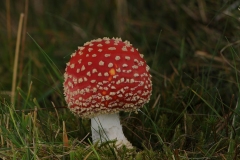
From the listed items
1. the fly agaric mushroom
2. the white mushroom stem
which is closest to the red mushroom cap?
the fly agaric mushroom

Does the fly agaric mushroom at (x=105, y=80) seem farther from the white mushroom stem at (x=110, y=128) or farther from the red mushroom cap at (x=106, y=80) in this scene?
the white mushroom stem at (x=110, y=128)

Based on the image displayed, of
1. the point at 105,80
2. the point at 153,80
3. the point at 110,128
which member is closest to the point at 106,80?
the point at 105,80

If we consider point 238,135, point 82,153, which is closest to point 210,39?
point 238,135

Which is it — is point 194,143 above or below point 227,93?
below

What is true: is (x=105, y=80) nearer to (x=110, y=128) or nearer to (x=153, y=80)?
(x=110, y=128)

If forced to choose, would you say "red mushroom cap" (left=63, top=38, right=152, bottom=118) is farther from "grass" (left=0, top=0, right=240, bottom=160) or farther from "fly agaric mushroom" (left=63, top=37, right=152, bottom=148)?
"grass" (left=0, top=0, right=240, bottom=160)

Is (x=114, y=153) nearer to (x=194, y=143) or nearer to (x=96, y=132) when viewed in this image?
(x=96, y=132)
